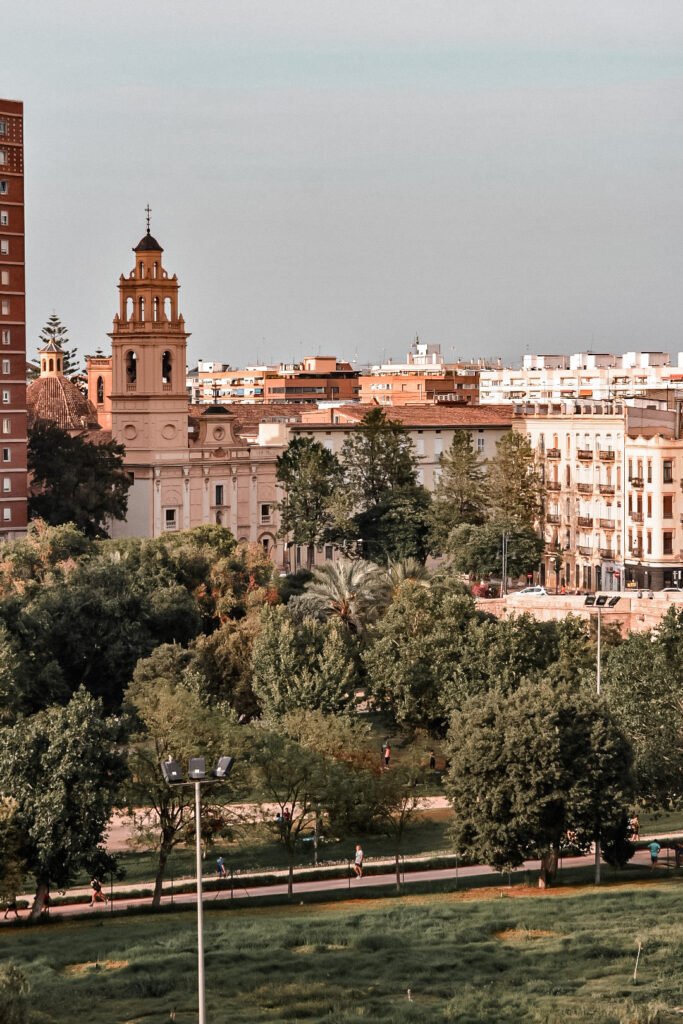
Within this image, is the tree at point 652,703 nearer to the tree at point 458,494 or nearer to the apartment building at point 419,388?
the tree at point 458,494

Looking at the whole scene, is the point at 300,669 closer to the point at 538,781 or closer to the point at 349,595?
the point at 349,595

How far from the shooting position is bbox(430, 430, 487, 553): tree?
10494 centimetres

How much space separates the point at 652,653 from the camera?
63.3 meters

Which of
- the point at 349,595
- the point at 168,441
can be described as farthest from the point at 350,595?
the point at 168,441

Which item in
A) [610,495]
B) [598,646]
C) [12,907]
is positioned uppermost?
[610,495]

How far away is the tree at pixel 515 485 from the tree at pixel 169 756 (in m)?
47.6

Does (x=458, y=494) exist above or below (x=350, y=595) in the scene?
above

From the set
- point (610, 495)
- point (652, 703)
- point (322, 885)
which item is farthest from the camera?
point (610, 495)

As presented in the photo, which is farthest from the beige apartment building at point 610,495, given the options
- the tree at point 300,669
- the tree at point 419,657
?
the tree at point 300,669

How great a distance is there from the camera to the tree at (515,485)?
10500 cm

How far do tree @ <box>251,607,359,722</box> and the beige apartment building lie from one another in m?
25.4

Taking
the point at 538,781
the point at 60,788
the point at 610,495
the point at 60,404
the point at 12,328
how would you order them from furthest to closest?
the point at 60,404 → the point at 12,328 → the point at 610,495 → the point at 538,781 → the point at 60,788

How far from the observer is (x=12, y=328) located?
104250 mm

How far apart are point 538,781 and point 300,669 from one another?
17.6 m
